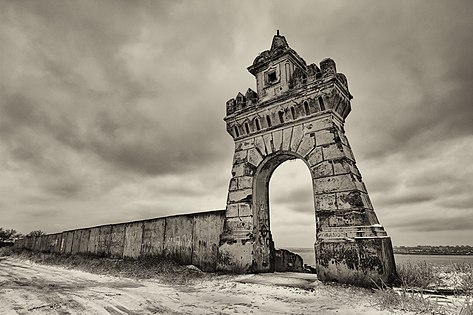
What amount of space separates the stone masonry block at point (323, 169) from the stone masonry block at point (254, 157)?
1.94 m

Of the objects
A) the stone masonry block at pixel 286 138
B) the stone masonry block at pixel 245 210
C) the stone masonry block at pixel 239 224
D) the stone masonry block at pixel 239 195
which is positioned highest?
the stone masonry block at pixel 286 138

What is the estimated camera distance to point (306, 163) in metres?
8.11

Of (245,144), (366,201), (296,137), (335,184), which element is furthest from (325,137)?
(245,144)

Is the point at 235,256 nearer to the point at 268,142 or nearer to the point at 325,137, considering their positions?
the point at 268,142

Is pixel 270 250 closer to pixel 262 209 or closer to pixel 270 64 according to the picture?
pixel 262 209

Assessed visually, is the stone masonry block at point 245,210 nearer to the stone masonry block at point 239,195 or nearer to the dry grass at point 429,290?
the stone masonry block at point 239,195

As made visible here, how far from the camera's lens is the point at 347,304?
16.0 ft

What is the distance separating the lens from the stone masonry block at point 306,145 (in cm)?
804

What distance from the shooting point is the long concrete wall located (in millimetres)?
9781

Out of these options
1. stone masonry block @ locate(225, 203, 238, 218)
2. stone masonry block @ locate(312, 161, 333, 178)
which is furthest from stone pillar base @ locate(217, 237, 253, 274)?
stone masonry block @ locate(312, 161, 333, 178)

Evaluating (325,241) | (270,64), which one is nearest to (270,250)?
(325,241)

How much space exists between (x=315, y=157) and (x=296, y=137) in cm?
92

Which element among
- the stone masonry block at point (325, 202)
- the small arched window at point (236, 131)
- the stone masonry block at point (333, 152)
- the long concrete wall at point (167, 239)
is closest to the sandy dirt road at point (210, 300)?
the stone masonry block at point (325, 202)

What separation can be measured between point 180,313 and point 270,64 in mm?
8109
